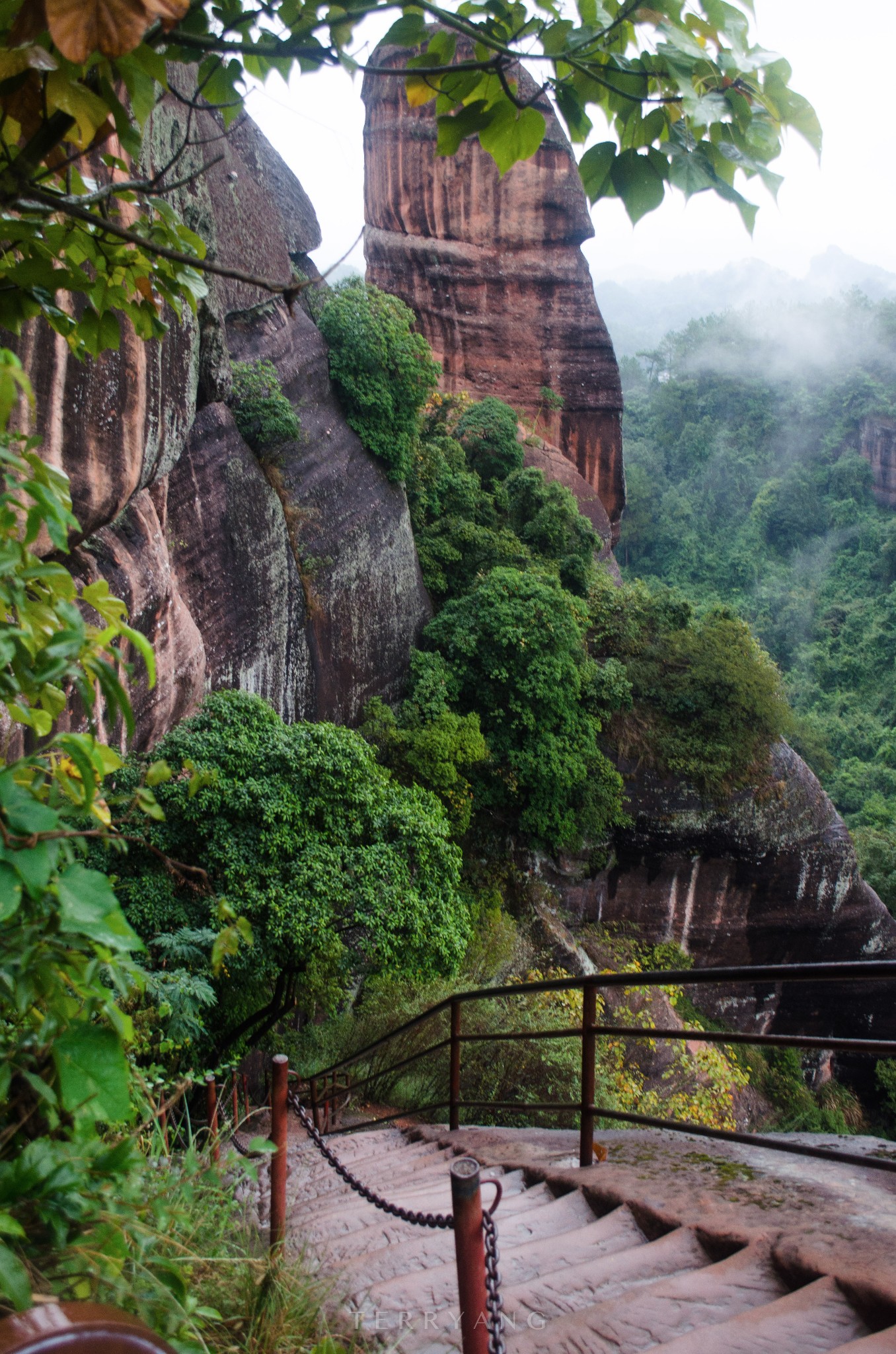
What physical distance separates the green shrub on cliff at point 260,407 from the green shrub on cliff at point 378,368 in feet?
4.99

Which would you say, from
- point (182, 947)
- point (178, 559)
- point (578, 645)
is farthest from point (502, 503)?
point (182, 947)

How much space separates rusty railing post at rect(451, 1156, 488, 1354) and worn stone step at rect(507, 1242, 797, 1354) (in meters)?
0.48

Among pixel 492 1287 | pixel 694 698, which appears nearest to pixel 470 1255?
pixel 492 1287

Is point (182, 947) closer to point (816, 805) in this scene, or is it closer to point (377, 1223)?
point (377, 1223)

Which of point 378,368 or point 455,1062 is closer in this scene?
point 455,1062

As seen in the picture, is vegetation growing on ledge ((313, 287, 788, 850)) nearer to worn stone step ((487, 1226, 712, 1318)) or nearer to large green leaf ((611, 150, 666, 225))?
worn stone step ((487, 1226, 712, 1318))

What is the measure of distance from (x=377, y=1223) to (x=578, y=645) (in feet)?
31.1

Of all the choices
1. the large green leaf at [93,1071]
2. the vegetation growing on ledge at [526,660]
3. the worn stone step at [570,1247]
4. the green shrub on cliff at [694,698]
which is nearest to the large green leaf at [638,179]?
the large green leaf at [93,1071]

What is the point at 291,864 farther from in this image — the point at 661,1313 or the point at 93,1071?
the point at 93,1071

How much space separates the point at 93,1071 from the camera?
81cm

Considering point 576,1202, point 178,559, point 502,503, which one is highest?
point 502,503

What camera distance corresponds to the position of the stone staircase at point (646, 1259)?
1.46m

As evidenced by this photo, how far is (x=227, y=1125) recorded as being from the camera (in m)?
2.42

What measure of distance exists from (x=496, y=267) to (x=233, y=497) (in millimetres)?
12278
